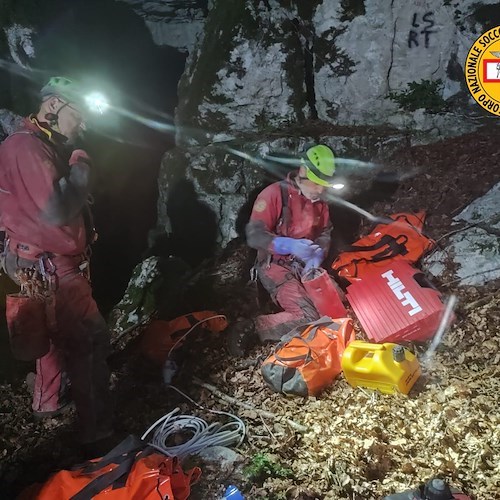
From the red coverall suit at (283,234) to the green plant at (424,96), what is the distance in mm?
3625

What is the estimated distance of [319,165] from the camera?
5324 mm

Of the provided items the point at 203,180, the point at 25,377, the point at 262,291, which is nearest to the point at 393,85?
the point at 203,180

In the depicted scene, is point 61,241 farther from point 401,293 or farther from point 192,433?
point 401,293

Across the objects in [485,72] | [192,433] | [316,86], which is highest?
[485,72]

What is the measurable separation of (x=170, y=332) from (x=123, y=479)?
85.4 inches

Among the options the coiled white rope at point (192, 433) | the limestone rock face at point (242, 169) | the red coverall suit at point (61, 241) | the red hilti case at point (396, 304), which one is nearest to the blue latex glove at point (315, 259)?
the red hilti case at point (396, 304)

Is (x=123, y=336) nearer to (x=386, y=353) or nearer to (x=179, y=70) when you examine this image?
(x=386, y=353)

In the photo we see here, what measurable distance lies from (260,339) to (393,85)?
5718 mm

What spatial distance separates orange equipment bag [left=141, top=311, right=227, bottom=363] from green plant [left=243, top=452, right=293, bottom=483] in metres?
1.77

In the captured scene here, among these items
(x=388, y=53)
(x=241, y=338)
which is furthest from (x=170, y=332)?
(x=388, y=53)

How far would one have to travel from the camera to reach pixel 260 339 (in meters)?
5.31

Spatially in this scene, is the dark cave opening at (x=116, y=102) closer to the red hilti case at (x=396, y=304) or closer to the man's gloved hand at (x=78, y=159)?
the man's gloved hand at (x=78, y=159)

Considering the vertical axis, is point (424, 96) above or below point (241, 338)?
above

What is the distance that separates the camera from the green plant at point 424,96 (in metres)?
7.96
